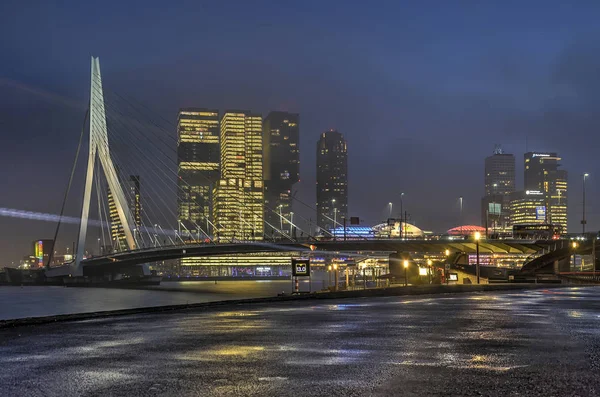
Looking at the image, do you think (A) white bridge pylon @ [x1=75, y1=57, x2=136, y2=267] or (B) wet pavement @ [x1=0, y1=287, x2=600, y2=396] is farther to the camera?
(A) white bridge pylon @ [x1=75, y1=57, x2=136, y2=267]

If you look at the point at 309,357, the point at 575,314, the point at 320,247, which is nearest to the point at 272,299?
the point at 575,314

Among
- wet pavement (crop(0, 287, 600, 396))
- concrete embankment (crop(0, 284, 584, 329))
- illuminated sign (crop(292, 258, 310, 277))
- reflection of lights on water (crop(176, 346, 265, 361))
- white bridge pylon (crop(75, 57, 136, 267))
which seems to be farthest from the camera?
white bridge pylon (crop(75, 57, 136, 267))

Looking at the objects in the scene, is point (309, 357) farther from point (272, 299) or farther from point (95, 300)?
point (95, 300)

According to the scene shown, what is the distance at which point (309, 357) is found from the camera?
14.3m

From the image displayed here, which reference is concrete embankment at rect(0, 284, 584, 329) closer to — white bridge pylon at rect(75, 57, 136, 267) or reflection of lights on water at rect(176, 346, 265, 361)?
reflection of lights on water at rect(176, 346, 265, 361)

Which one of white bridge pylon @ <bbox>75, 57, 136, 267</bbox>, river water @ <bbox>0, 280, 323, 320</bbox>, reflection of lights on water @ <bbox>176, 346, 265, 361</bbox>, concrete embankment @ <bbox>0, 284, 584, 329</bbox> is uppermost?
white bridge pylon @ <bbox>75, 57, 136, 267</bbox>

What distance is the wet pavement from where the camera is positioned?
1086cm

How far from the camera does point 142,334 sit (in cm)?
1978

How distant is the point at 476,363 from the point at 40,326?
52.9ft

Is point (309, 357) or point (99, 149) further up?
point (99, 149)

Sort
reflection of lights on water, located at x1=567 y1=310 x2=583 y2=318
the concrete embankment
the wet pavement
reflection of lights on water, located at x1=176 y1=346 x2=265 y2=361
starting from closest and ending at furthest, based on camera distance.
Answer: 1. the wet pavement
2. reflection of lights on water, located at x1=176 y1=346 x2=265 y2=361
3. the concrete embankment
4. reflection of lights on water, located at x1=567 y1=310 x2=583 y2=318

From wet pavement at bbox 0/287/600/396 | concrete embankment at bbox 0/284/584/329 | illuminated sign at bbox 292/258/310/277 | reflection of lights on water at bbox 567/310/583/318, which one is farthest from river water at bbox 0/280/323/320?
reflection of lights on water at bbox 567/310/583/318

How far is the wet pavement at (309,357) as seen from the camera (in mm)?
10859

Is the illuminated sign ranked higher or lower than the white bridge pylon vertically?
lower
